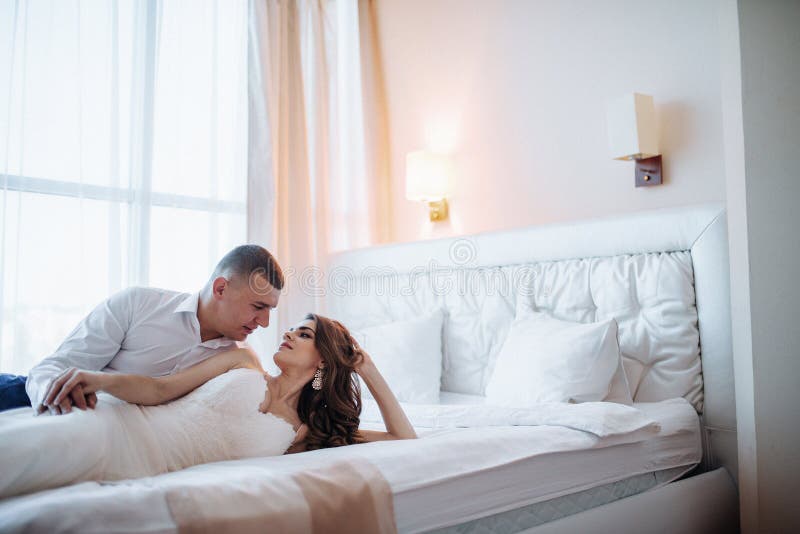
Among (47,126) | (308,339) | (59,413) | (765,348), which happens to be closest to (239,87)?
(47,126)

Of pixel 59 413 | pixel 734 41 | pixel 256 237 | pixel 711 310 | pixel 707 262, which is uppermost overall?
pixel 734 41

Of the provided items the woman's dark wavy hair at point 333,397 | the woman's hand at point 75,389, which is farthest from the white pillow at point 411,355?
the woman's hand at point 75,389

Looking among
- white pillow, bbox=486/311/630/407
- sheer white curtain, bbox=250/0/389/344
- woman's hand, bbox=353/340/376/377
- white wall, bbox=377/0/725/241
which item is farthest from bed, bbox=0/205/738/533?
sheer white curtain, bbox=250/0/389/344

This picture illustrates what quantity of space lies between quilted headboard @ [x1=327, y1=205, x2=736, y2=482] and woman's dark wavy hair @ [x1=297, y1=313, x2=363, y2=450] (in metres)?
0.99

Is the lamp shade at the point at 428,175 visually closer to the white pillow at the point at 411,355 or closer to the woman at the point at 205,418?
the white pillow at the point at 411,355

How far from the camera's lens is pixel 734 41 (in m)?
1.88

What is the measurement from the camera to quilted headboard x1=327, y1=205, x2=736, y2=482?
222 centimetres

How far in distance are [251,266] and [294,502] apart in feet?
3.35

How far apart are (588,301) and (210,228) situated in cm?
193

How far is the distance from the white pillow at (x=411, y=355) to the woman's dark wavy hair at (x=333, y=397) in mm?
807

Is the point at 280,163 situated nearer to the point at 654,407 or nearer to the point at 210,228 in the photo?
the point at 210,228

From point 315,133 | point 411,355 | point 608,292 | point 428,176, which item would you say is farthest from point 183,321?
point 315,133

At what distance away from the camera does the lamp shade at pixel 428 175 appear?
358 cm

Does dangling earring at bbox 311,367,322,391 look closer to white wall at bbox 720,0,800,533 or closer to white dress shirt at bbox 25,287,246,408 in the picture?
white dress shirt at bbox 25,287,246,408
